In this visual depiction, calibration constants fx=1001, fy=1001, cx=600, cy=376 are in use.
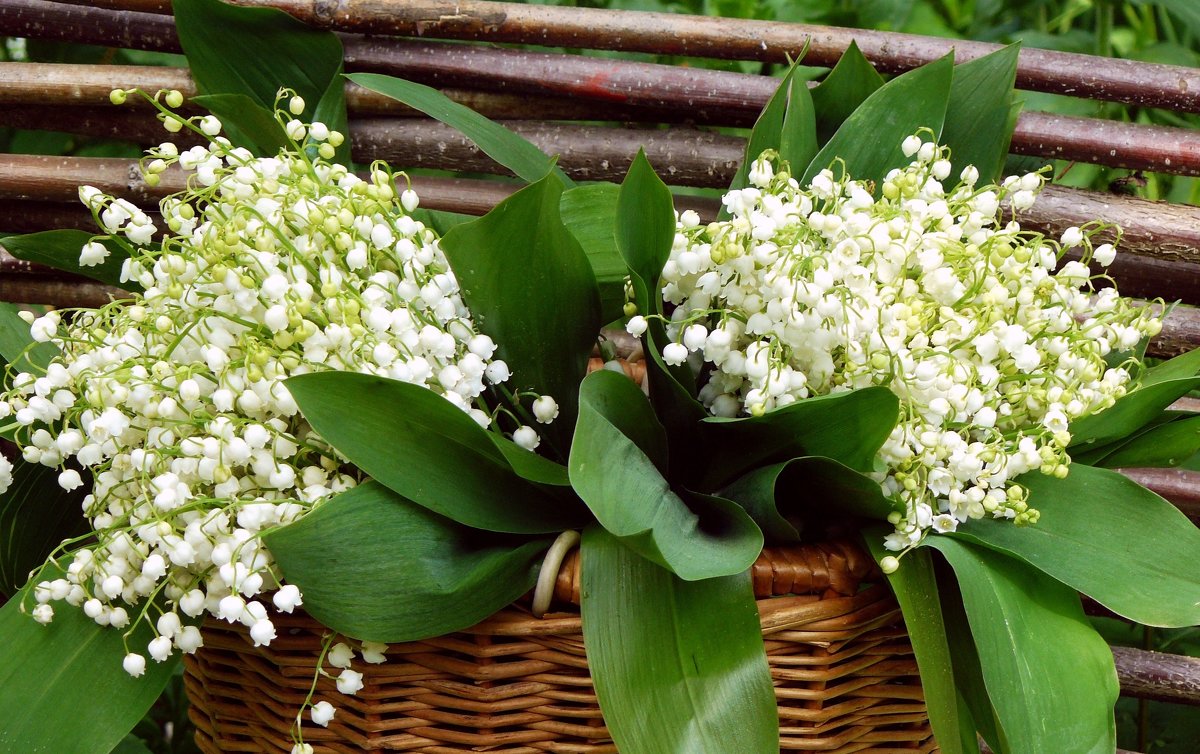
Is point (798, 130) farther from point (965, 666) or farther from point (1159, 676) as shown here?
point (1159, 676)

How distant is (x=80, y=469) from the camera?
2.23 feet

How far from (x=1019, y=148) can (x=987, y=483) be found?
0.43 meters

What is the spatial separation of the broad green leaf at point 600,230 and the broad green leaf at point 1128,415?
11.4 inches

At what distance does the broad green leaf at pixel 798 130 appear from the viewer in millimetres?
690

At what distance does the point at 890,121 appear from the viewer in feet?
2.27

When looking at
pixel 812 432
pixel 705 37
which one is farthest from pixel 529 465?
pixel 705 37

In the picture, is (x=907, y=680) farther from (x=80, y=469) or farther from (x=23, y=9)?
(x=23, y=9)

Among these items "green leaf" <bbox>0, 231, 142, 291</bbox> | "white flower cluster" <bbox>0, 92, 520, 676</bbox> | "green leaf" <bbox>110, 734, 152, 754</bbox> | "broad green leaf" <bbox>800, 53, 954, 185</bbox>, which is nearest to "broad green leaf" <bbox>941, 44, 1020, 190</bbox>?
"broad green leaf" <bbox>800, 53, 954, 185</bbox>

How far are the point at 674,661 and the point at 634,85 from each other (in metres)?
0.52

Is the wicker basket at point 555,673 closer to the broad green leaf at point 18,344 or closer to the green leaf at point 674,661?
the green leaf at point 674,661

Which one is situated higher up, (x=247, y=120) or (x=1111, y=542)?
(x=247, y=120)

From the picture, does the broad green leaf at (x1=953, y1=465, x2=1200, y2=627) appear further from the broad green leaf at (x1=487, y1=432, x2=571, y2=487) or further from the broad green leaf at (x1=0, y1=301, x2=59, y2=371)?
the broad green leaf at (x1=0, y1=301, x2=59, y2=371)

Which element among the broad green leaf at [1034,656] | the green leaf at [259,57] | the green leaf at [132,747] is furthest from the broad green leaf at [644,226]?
the green leaf at [132,747]

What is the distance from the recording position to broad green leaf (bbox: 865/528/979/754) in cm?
52
